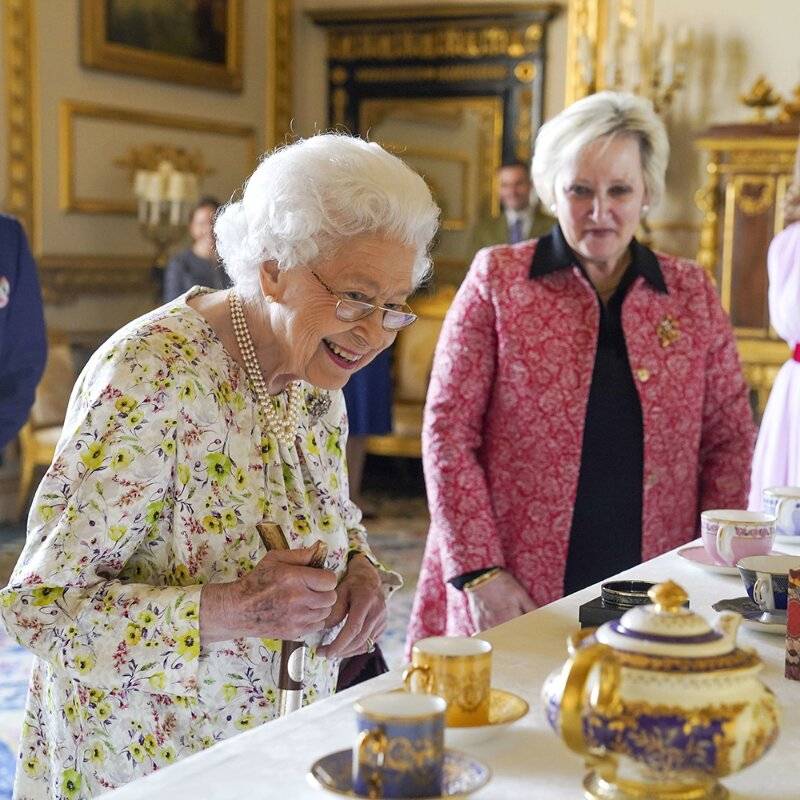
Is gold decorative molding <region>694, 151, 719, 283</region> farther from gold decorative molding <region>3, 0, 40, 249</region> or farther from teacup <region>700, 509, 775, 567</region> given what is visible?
teacup <region>700, 509, 775, 567</region>

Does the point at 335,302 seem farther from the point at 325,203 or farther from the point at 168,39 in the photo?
the point at 168,39

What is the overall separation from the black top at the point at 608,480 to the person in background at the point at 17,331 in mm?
1797

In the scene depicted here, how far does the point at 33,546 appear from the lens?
1.67 m

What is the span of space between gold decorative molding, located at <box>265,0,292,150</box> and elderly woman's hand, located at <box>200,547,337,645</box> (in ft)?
23.1

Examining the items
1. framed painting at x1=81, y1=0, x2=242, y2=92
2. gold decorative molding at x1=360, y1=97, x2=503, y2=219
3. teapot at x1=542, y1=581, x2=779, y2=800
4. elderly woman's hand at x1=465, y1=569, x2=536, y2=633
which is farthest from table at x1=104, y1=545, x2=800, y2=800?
gold decorative molding at x1=360, y1=97, x2=503, y2=219

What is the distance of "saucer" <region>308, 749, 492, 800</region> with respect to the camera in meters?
1.12

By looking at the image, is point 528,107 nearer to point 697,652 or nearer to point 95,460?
point 95,460

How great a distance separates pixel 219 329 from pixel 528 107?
644 cm

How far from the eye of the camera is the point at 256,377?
1.89m

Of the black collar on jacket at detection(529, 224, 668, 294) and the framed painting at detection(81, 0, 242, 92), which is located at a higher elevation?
the framed painting at detection(81, 0, 242, 92)

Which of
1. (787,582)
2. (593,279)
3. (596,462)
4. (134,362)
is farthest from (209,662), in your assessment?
(593,279)

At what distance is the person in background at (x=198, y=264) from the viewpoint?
6.91m

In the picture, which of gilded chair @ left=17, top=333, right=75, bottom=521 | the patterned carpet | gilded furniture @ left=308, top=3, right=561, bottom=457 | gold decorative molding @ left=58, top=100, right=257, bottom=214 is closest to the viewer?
the patterned carpet

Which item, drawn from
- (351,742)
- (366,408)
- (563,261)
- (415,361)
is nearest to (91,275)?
(366,408)
